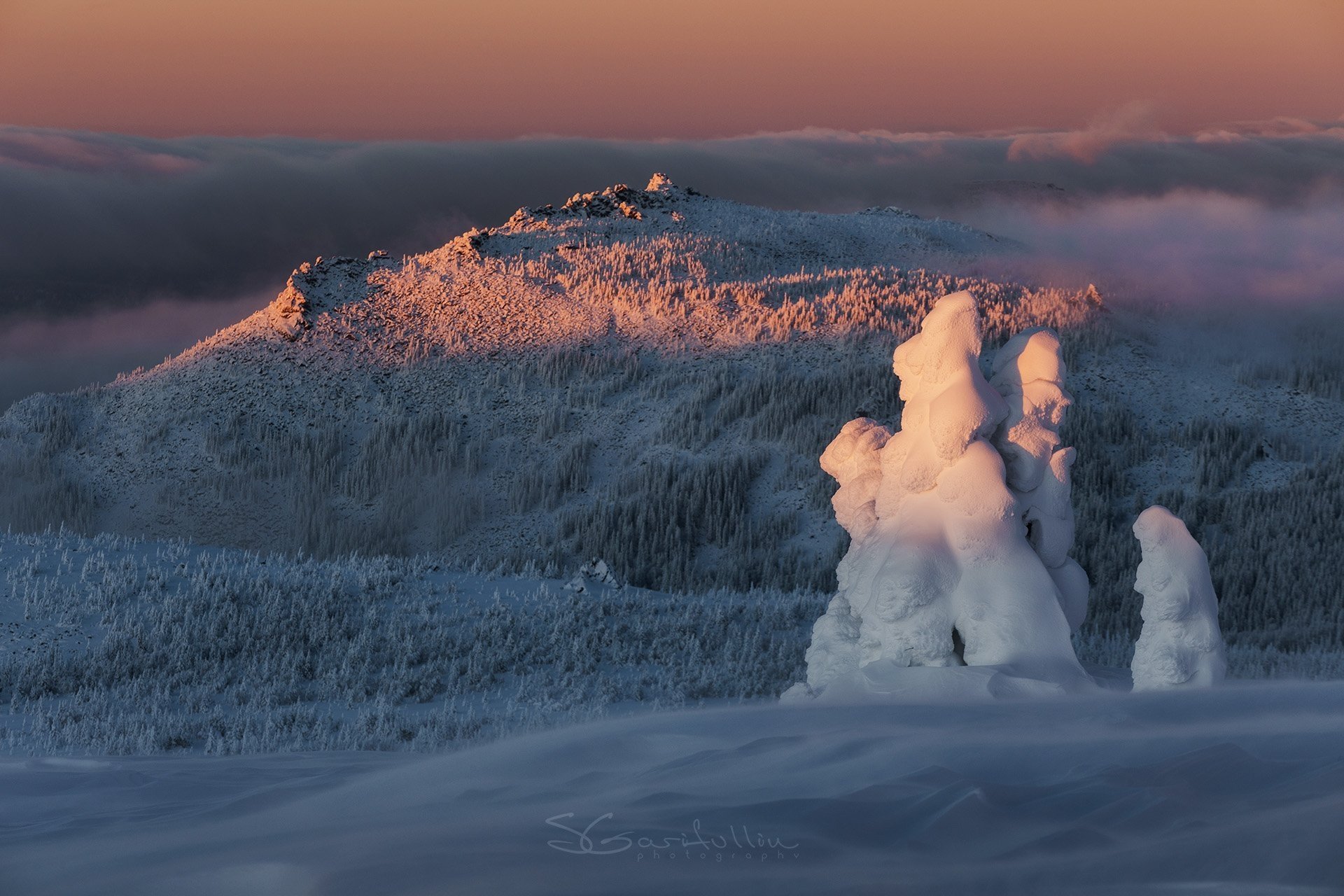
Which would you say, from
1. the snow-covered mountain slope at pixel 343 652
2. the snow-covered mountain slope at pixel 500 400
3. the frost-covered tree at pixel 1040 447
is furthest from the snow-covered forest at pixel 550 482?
the frost-covered tree at pixel 1040 447

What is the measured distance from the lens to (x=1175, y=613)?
12.8 m

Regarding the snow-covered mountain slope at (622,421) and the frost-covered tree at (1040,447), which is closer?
the frost-covered tree at (1040,447)

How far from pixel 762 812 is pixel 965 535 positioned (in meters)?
6.67

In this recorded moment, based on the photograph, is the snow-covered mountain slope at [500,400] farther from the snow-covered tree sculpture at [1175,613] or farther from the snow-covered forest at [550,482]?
the snow-covered tree sculpture at [1175,613]

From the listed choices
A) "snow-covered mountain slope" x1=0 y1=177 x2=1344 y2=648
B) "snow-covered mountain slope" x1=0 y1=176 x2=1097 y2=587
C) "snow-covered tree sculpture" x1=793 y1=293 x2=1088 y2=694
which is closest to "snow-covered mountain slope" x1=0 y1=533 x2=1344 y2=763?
"snow-covered tree sculpture" x1=793 y1=293 x2=1088 y2=694

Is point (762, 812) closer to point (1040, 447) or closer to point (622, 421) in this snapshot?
point (1040, 447)

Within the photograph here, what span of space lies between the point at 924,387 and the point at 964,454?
1.10m

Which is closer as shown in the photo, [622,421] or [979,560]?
[979,560]

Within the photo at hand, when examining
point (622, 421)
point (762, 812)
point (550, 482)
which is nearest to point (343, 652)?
point (762, 812)

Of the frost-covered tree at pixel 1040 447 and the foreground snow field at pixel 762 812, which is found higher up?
the frost-covered tree at pixel 1040 447

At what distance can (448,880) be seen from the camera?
680cm

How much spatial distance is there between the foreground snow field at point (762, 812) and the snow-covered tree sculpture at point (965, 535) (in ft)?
10.4

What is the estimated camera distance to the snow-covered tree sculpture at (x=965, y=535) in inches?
539

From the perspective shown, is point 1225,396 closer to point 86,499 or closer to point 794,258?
point 794,258
